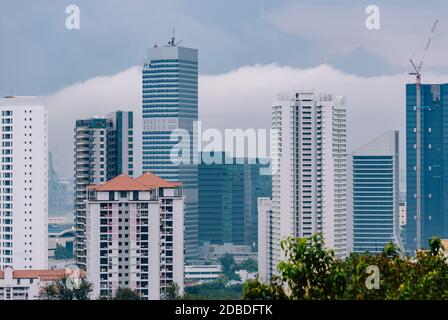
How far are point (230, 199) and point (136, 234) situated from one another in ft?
1.81

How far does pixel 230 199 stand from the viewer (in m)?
4.32

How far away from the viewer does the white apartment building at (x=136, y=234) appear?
13.7ft

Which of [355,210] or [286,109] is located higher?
[286,109]

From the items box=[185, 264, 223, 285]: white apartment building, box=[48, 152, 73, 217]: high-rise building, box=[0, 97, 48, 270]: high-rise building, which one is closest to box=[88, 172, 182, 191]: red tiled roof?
box=[48, 152, 73, 217]: high-rise building

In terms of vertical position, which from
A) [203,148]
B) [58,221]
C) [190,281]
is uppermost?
[203,148]

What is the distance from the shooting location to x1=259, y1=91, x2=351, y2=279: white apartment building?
14.5ft

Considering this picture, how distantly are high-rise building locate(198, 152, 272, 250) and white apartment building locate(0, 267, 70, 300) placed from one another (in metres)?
0.70

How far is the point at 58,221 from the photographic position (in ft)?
14.1

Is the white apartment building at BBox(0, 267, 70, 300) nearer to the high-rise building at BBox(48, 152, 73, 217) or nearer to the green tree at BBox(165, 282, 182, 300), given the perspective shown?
the high-rise building at BBox(48, 152, 73, 217)

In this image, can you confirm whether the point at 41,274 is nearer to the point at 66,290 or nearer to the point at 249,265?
the point at 66,290
